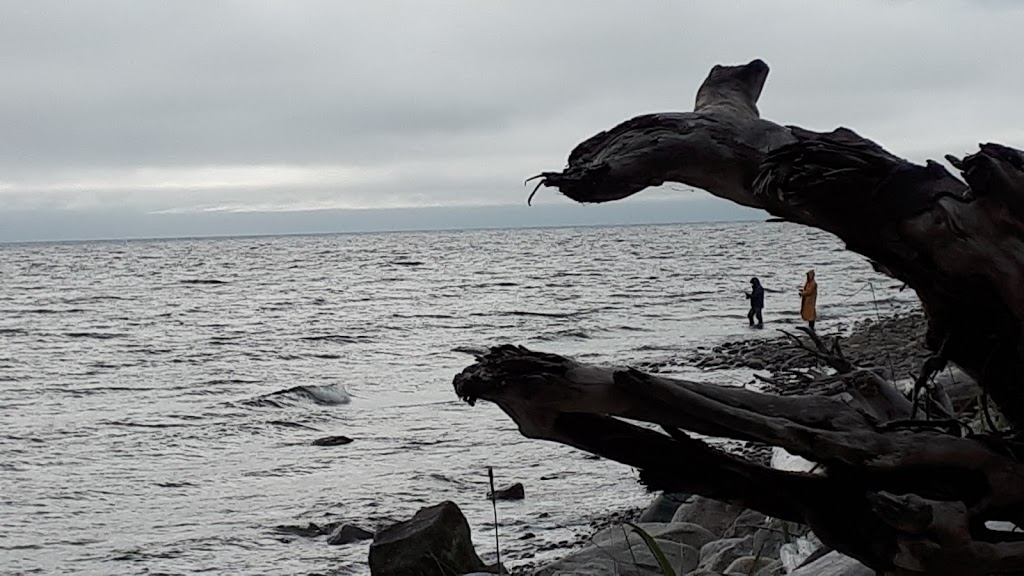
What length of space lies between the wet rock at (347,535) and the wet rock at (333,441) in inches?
207

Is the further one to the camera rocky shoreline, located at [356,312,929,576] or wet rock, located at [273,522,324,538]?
wet rock, located at [273,522,324,538]

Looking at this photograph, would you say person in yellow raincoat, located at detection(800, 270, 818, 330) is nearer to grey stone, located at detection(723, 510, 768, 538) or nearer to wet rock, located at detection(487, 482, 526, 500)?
wet rock, located at detection(487, 482, 526, 500)

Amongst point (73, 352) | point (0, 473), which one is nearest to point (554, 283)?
point (73, 352)

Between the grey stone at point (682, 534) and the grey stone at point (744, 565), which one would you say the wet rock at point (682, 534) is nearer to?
the grey stone at point (682, 534)

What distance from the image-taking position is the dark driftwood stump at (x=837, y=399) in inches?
126

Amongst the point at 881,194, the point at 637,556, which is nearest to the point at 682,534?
the point at 637,556

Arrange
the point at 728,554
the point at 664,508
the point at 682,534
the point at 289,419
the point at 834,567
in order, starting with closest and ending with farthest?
1. the point at 834,567
2. the point at 728,554
3. the point at 682,534
4. the point at 664,508
5. the point at 289,419

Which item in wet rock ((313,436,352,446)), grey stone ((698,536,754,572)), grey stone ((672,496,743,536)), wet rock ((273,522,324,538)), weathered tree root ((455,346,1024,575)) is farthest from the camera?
wet rock ((313,436,352,446))

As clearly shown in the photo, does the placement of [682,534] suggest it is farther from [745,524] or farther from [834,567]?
[834,567]

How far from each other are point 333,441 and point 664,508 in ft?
23.4

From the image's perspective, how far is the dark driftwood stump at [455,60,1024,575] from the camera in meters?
3.21

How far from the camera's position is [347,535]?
1048 cm

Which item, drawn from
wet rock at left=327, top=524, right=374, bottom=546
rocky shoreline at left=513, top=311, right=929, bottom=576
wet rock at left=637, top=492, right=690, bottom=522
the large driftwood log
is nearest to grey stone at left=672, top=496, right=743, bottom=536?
rocky shoreline at left=513, top=311, right=929, bottom=576

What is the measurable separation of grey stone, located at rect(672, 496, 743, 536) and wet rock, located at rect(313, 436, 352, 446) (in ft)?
24.3
